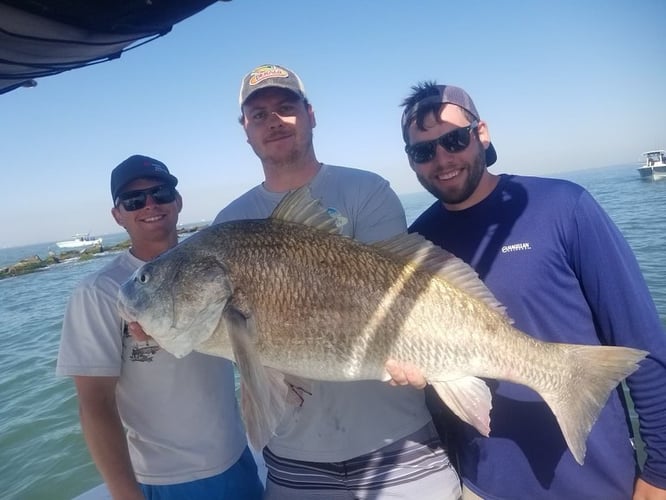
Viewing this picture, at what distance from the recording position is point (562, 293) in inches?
88.4

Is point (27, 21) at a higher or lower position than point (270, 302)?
higher

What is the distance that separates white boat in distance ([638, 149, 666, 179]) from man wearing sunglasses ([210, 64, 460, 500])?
4949 centimetres

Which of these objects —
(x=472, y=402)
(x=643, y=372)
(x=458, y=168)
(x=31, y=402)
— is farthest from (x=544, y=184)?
(x=31, y=402)

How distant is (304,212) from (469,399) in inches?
54.2

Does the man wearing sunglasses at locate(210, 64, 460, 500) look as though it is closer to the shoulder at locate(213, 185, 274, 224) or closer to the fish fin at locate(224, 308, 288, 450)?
the shoulder at locate(213, 185, 274, 224)

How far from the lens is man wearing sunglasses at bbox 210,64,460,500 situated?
245 centimetres

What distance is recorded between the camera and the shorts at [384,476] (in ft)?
8.12

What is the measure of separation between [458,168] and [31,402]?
1060cm

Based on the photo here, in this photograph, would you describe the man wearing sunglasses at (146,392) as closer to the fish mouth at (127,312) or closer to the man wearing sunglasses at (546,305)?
the fish mouth at (127,312)

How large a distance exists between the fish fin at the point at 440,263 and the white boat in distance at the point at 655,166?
49.5 m

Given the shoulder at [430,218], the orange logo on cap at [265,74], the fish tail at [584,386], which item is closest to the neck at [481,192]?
the shoulder at [430,218]

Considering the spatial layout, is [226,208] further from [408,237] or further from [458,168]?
[458,168]

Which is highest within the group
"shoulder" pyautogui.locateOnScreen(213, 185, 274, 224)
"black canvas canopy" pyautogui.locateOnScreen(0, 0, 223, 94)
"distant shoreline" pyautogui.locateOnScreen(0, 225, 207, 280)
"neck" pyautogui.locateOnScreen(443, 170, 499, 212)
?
"black canvas canopy" pyautogui.locateOnScreen(0, 0, 223, 94)

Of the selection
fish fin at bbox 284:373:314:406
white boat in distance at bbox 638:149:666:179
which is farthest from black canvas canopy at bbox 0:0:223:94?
white boat in distance at bbox 638:149:666:179
